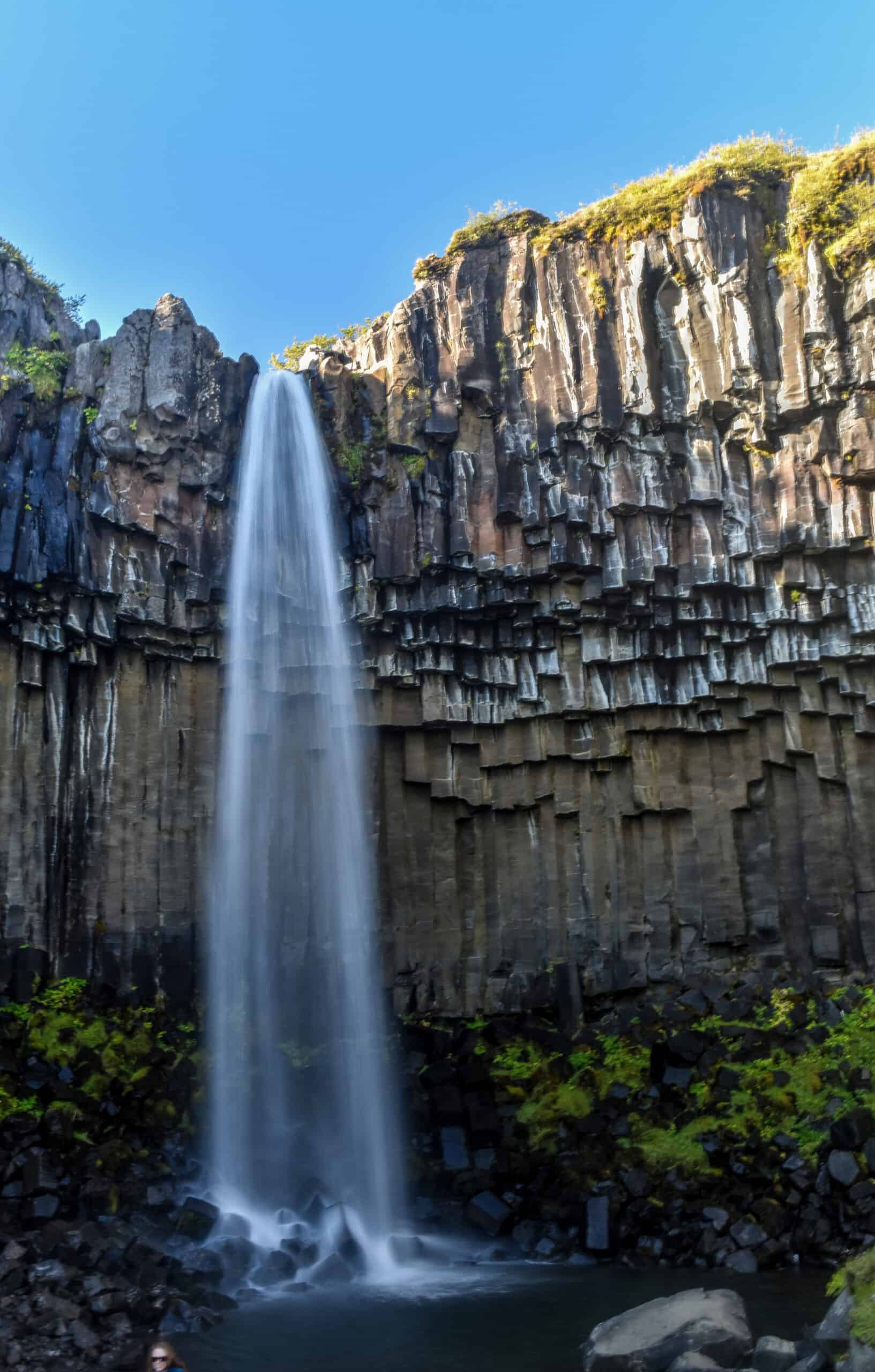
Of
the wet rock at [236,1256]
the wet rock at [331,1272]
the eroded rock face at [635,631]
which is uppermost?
the eroded rock face at [635,631]

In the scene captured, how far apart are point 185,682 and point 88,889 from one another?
3.90m

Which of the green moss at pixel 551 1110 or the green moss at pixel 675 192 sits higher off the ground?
the green moss at pixel 675 192

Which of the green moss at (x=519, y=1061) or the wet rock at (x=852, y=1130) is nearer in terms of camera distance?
the wet rock at (x=852, y=1130)

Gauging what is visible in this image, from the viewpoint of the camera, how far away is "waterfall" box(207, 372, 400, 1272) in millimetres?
18047

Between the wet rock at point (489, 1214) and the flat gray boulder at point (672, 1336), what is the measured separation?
5186 mm

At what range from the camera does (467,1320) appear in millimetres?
12469

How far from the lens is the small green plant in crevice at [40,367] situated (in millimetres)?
19672

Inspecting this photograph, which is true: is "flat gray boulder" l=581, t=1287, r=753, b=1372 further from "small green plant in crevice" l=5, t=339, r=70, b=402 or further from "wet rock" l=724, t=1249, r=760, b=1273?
"small green plant in crevice" l=5, t=339, r=70, b=402

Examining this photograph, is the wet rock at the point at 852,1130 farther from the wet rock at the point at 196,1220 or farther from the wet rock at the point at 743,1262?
the wet rock at the point at 196,1220

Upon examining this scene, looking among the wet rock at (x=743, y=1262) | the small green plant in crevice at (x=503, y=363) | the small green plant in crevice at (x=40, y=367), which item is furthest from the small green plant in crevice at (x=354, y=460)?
the wet rock at (x=743, y=1262)

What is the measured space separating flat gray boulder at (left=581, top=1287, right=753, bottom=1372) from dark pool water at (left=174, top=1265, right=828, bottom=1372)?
44 cm

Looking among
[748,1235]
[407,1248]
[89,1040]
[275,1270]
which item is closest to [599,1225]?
[748,1235]

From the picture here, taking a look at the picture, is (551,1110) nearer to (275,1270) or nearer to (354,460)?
(275,1270)

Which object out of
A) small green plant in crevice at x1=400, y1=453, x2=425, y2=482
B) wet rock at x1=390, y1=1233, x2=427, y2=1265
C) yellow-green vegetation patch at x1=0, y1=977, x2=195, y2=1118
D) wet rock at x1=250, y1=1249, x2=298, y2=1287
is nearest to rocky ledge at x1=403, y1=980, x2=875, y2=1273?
wet rock at x1=390, y1=1233, x2=427, y2=1265
